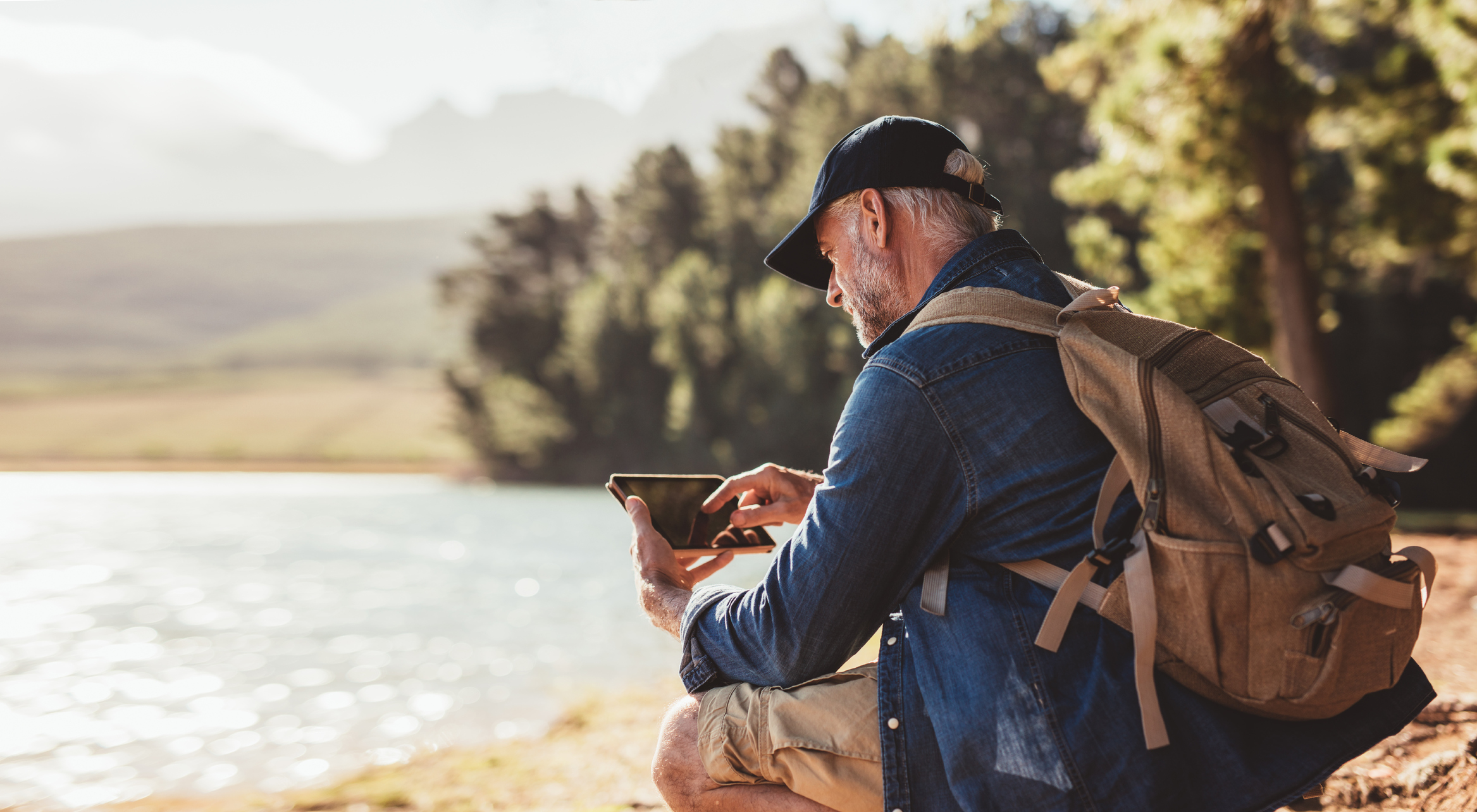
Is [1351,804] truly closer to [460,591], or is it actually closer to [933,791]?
[933,791]

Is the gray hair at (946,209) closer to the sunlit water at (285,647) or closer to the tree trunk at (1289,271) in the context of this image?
the sunlit water at (285,647)

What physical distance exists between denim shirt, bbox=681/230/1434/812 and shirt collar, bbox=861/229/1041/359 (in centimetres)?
17

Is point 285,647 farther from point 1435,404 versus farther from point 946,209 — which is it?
point 1435,404

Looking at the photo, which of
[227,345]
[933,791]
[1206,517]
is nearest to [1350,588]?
[1206,517]

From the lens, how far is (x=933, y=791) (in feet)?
5.25

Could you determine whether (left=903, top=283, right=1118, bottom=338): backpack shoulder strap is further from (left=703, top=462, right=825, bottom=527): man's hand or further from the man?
(left=703, top=462, right=825, bottom=527): man's hand

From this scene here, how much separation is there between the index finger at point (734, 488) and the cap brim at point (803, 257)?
44cm

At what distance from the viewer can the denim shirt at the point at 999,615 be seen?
151cm

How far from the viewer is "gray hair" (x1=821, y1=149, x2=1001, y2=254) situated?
6.00 feet

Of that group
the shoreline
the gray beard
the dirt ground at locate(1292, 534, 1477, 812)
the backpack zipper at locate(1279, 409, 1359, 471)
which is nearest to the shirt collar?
the gray beard

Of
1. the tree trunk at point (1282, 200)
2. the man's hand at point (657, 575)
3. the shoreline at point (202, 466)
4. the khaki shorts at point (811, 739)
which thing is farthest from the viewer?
the shoreline at point (202, 466)

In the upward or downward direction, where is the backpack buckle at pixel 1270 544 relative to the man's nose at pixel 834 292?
downward

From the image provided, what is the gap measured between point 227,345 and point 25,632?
116 metres

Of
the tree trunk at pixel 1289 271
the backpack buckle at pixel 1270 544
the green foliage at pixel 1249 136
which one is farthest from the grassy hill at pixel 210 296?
the backpack buckle at pixel 1270 544
